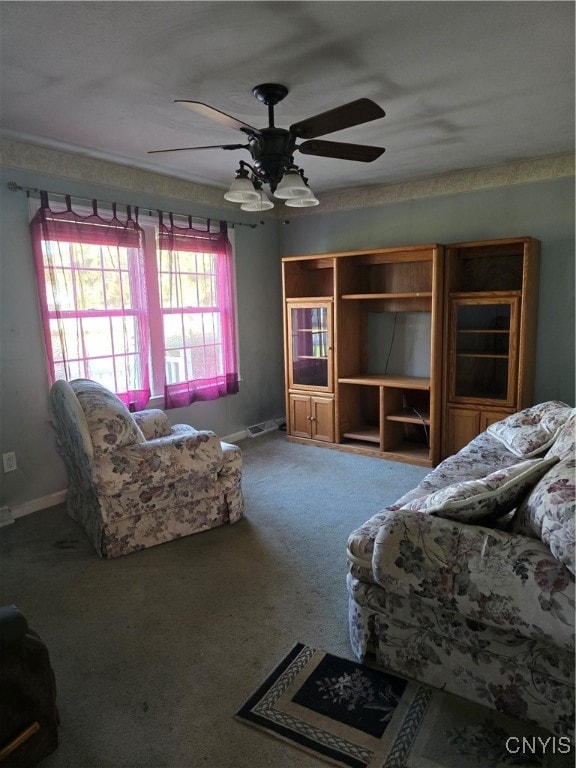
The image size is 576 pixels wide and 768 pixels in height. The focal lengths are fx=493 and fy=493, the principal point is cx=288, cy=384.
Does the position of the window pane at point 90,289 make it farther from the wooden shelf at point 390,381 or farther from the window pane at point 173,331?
the wooden shelf at point 390,381

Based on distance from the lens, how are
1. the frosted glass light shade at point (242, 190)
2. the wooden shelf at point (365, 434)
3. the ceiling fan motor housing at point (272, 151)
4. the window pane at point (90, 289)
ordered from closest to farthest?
the ceiling fan motor housing at point (272, 151)
the frosted glass light shade at point (242, 190)
the window pane at point (90, 289)
the wooden shelf at point (365, 434)

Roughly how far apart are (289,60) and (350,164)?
1796 millimetres

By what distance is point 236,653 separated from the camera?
2053 millimetres

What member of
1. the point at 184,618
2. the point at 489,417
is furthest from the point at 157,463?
the point at 489,417

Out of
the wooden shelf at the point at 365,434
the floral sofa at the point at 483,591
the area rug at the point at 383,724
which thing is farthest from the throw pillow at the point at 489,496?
the wooden shelf at the point at 365,434

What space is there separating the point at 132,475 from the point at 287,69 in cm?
223

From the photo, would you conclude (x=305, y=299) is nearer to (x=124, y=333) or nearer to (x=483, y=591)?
(x=124, y=333)

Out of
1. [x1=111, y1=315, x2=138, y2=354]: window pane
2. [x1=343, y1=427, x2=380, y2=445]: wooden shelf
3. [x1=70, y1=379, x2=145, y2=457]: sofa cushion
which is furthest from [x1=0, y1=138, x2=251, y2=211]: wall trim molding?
[x1=343, y1=427, x2=380, y2=445]: wooden shelf

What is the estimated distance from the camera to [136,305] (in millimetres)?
4004

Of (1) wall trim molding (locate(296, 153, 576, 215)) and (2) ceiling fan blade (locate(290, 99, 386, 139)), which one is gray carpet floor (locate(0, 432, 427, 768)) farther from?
(1) wall trim molding (locate(296, 153, 576, 215))

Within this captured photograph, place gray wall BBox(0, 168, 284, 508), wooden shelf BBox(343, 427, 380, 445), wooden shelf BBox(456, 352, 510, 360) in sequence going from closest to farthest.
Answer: gray wall BBox(0, 168, 284, 508) < wooden shelf BBox(456, 352, 510, 360) < wooden shelf BBox(343, 427, 380, 445)

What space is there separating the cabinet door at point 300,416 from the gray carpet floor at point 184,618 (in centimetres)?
126

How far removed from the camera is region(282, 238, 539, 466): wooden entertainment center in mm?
3922

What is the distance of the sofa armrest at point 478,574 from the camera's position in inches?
57.7
